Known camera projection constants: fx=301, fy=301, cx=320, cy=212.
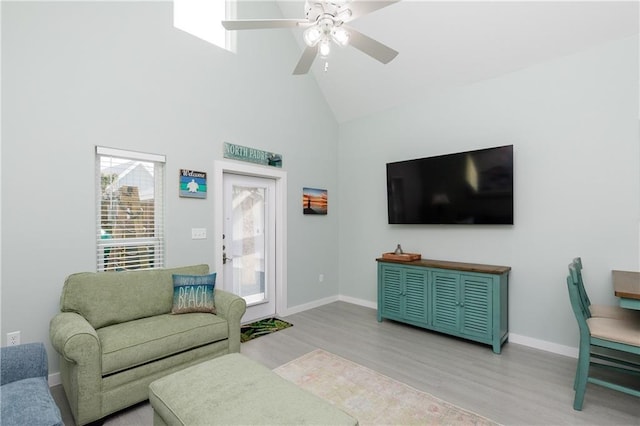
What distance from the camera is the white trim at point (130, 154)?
9.18ft

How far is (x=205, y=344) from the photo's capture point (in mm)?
2586

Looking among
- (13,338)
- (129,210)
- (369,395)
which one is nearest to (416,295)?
(369,395)

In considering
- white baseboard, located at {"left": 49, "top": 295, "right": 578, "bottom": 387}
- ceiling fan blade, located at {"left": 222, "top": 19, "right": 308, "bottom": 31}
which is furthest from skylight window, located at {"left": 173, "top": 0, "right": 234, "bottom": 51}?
white baseboard, located at {"left": 49, "top": 295, "right": 578, "bottom": 387}

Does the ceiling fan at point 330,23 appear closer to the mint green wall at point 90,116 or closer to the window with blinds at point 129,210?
the mint green wall at point 90,116

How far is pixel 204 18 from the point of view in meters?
3.67

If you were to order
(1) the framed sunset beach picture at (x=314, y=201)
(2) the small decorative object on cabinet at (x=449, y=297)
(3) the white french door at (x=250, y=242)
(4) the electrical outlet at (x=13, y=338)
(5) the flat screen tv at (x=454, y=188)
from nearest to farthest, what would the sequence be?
(4) the electrical outlet at (x=13, y=338)
(2) the small decorative object on cabinet at (x=449, y=297)
(5) the flat screen tv at (x=454, y=188)
(3) the white french door at (x=250, y=242)
(1) the framed sunset beach picture at (x=314, y=201)

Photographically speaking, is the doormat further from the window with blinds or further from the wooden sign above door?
the wooden sign above door

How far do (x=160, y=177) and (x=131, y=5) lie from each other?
1.68 metres

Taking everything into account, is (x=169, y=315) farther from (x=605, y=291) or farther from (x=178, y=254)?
(x=605, y=291)

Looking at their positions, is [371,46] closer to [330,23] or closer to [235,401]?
[330,23]

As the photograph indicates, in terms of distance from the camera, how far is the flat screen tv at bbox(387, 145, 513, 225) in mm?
3316

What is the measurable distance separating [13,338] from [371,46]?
354 cm

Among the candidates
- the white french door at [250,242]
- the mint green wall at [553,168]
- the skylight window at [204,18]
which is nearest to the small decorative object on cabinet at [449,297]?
the mint green wall at [553,168]

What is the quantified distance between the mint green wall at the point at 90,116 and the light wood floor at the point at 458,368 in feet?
3.51
